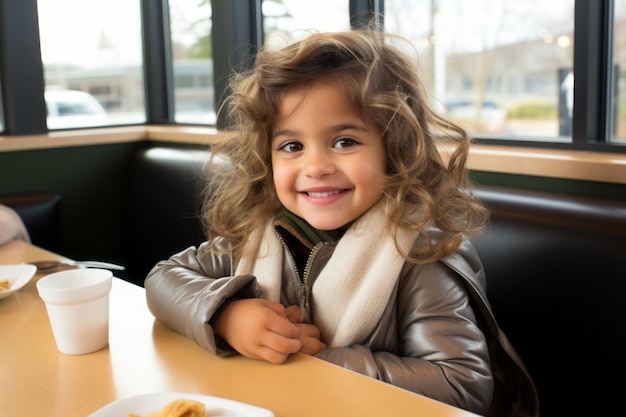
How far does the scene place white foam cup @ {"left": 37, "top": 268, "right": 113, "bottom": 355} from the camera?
97 cm

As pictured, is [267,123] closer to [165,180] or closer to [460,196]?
[460,196]

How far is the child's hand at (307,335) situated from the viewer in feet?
3.73

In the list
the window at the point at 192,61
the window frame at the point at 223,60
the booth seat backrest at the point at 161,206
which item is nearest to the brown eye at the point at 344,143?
the window frame at the point at 223,60

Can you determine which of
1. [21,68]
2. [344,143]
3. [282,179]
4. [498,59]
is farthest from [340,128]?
[21,68]

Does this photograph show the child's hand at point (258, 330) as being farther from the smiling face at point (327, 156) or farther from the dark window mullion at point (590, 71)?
the dark window mullion at point (590, 71)

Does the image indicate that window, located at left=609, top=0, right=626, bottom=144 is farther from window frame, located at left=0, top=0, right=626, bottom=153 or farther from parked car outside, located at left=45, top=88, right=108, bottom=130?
parked car outside, located at left=45, top=88, right=108, bottom=130

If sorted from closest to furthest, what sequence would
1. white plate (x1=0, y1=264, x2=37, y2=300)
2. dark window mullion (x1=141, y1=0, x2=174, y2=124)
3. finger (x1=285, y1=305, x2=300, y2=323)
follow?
finger (x1=285, y1=305, x2=300, y2=323), white plate (x1=0, y1=264, x2=37, y2=300), dark window mullion (x1=141, y1=0, x2=174, y2=124)

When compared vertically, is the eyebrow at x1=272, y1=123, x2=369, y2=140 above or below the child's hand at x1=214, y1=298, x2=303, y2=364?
above

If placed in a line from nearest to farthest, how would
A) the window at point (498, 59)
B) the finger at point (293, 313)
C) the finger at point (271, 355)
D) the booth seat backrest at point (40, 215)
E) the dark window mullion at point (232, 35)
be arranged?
the finger at point (271, 355), the finger at point (293, 313), the window at point (498, 59), the booth seat backrest at point (40, 215), the dark window mullion at point (232, 35)

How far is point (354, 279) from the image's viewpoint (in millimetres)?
1223

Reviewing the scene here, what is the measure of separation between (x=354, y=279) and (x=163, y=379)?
43cm

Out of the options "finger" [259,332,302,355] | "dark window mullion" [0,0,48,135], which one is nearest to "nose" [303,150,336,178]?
"finger" [259,332,302,355]

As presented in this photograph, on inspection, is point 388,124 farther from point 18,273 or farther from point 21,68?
point 21,68

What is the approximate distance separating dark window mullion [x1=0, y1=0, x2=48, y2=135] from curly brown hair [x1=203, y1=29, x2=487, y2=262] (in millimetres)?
1785
